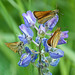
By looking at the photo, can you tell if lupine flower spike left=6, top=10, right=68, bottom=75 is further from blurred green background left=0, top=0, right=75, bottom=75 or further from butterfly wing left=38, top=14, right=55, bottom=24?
blurred green background left=0, top=0, right=75, bottom=75

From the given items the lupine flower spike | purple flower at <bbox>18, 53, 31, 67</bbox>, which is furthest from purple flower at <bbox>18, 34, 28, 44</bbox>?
purple flower at <bbox>18, 53, 31, 67</bbox>

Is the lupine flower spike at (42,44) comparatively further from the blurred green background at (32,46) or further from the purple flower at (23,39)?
the blurred green background at (32,46)

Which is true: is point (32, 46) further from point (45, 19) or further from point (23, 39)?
point (45, 19)

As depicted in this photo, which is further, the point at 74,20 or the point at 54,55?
the point at 74,20

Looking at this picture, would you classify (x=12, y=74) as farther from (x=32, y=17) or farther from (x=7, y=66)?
(x=32, y=17)

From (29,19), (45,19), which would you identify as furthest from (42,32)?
(29,19)

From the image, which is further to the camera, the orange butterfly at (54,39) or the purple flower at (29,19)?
the purple flower at (29,19)

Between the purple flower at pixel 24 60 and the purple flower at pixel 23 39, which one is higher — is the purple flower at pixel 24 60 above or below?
below

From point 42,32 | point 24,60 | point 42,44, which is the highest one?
point 42,32

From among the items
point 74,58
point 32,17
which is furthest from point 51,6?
point 32,17

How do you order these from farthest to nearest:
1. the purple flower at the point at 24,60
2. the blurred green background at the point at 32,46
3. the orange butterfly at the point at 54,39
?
1. the blurred green background at the point at 32,46
2. the purple flower at the point at 24,60
3. the orange butterfly at the point at 54,39

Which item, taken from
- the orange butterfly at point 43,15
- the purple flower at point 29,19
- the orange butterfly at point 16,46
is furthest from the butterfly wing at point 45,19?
the orange butterfly at point 16,46
